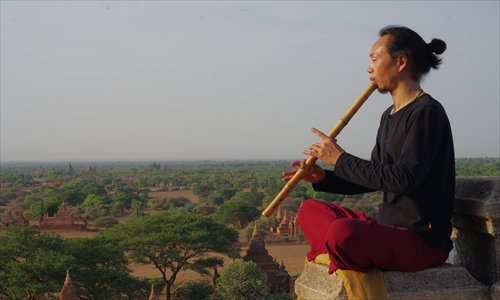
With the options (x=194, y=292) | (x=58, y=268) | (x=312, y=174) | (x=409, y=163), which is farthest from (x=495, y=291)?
(x=194, y=292)

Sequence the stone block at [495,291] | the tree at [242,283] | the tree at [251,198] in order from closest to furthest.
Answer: the stone block at [495,291]
the tree at [242,283]
the tree at [251,198]

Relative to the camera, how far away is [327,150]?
244cm

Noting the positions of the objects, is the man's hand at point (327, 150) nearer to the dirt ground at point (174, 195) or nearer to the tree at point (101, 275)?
the tree at point (101, 275)

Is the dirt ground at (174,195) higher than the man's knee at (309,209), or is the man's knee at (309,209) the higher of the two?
the man's knee at (309,209)

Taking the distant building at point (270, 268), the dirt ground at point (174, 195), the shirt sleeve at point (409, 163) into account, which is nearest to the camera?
the shirt sleeve at point (409, 163)

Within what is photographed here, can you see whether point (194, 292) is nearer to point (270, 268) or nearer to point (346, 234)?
point (270, 268)

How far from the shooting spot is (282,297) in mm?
17438

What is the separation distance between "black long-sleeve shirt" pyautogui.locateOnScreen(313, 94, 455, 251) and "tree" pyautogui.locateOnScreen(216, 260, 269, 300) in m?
15.0

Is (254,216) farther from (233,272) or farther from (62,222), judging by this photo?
(233,272)

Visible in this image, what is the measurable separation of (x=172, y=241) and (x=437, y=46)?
19859mm

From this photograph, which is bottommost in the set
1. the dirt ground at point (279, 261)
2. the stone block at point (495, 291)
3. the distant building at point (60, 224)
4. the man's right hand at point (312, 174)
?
the dirt ground at point (279, 261)

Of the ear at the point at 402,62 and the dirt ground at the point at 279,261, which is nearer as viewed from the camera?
the ear at the point at 402,62

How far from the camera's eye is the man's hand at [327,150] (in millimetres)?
2430

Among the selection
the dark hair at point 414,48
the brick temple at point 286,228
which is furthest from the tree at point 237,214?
the dark hair at point 414,48
